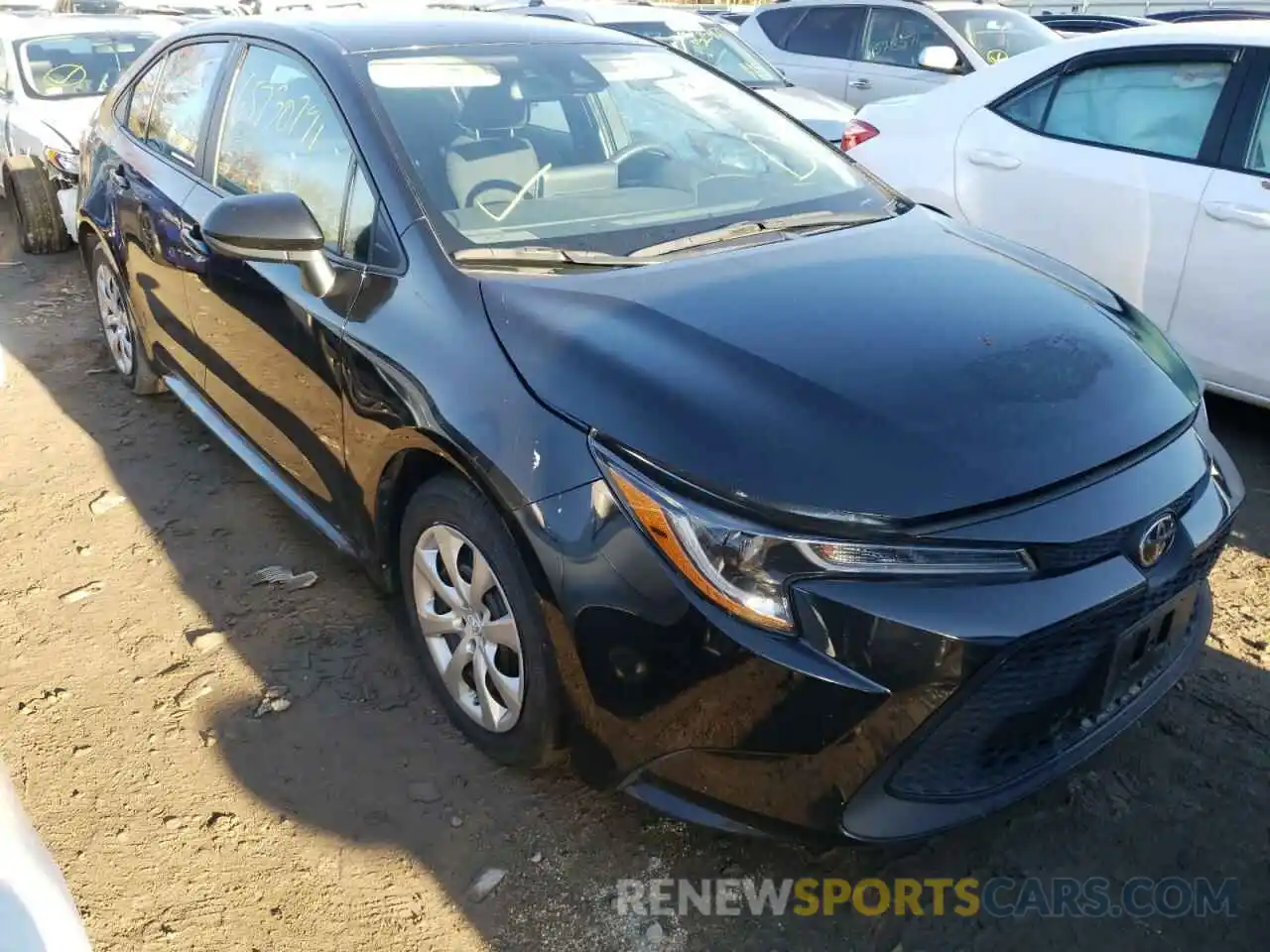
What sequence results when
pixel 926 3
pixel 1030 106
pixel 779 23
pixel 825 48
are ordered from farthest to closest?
pixel 779 23
pixel 825 48
pixel 926 3
pixel 1030 106

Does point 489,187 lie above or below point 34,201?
above

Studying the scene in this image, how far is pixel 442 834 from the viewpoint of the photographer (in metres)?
2.39

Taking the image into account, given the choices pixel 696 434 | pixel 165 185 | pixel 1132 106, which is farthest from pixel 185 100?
pixel 1132 106

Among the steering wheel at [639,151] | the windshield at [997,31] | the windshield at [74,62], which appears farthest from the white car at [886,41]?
the steering wheel at [639,151]

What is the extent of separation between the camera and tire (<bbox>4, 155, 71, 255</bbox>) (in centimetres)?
716

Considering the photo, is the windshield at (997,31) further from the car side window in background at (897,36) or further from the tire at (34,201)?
the tire at (34,201)

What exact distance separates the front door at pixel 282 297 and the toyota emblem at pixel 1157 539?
1.86 metres

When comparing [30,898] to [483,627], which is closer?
[30,898]

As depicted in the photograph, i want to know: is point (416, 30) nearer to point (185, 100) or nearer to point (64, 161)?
point (185, 100)

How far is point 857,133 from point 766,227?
288 centimetres

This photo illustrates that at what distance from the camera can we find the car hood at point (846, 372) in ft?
6.20

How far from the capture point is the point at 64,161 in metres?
6.75

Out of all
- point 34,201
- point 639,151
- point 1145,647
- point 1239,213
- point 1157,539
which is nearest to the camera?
point 1157,539

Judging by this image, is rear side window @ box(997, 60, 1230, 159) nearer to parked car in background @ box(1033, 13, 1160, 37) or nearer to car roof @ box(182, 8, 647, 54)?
car roof @ box(182, 8, 647, 54)
